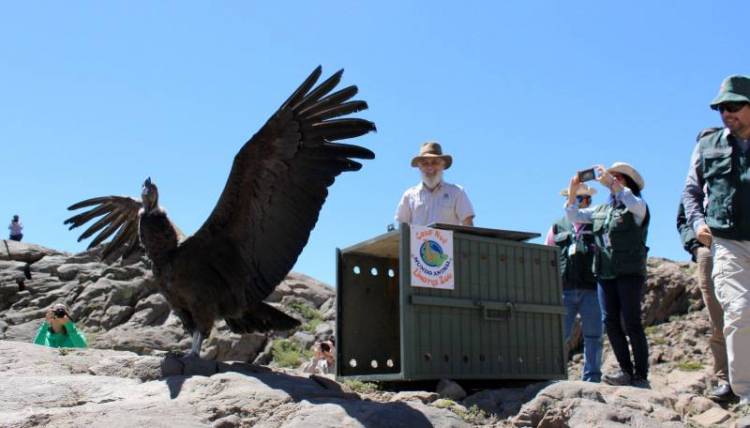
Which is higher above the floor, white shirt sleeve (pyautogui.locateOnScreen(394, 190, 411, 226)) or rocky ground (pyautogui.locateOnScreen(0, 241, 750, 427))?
white shirt sleeve (pyautogui.locateOnScreen(394, 190, 411, 226))

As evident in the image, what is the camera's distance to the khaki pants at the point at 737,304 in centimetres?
479

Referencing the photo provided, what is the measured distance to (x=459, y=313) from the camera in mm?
6262

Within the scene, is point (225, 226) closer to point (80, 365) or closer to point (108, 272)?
point (80, 365)

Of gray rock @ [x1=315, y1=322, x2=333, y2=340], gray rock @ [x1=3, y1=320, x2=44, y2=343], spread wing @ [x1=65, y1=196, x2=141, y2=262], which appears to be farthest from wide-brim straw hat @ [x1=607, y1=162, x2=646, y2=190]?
gray rock @ [x1=3, y1=320, x2=44, y2=343]

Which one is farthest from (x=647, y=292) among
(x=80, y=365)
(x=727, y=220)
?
(x=80, y=365)

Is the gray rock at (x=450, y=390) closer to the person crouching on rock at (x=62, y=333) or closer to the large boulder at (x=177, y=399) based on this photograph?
the large boulder at (x=177, y=399)

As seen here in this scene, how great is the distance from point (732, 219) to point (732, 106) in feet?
2.45

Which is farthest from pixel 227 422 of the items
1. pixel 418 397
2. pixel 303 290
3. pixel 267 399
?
pixel 303 290

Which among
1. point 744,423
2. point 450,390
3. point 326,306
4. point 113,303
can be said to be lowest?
point 744,423

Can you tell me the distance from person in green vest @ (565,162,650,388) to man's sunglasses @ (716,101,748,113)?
5.93 ft

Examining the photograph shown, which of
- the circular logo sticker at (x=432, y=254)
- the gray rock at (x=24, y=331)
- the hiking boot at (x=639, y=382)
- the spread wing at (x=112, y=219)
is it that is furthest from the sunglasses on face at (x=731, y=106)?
the gray rock at (x=24, y=331)

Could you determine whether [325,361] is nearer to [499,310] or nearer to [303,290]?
[499,310]

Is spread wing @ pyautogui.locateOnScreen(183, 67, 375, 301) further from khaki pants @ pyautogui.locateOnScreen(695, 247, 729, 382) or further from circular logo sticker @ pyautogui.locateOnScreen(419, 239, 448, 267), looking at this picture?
khaki pants @ pyautogui.locateOnScreen(695, 247, 729, 382)

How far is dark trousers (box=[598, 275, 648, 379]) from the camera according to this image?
6770 millimetres
